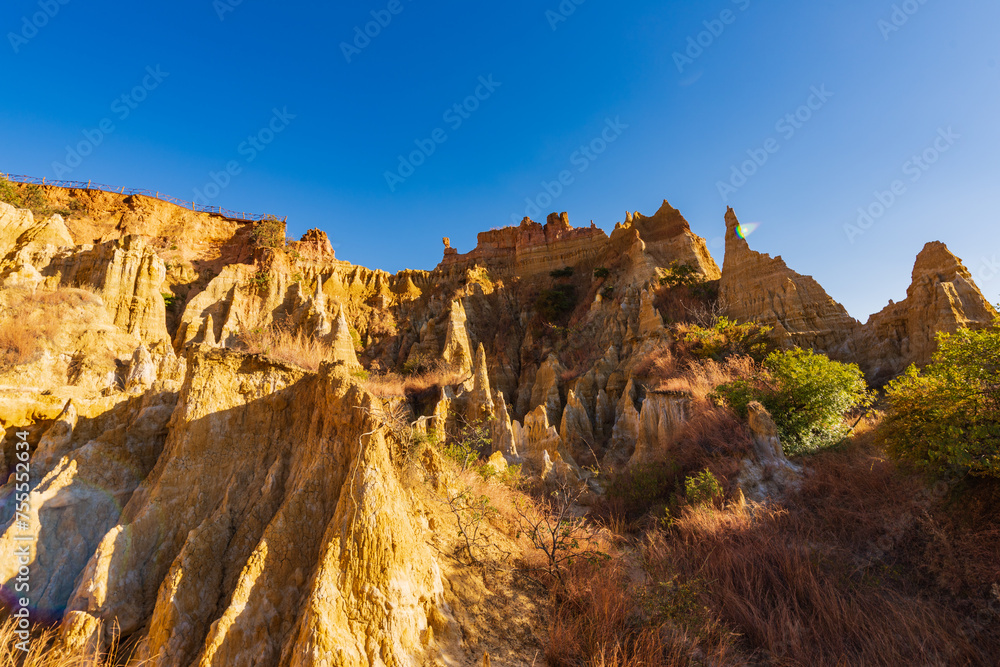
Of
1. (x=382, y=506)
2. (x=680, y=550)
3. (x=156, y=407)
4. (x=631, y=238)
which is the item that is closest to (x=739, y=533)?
(x=680, y=550)

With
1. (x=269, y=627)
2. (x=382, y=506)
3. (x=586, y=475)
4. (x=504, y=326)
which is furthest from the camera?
(x=504, y=326)

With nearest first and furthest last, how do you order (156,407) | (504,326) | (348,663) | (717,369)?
(348,663) → (156,407) → (717,369) → (504,326)

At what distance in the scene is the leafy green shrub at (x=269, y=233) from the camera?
116 ft

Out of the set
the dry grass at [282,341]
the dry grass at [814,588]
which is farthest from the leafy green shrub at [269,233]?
the dry grass at [814,588]

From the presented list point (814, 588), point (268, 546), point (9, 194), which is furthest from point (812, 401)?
point (9, 194)

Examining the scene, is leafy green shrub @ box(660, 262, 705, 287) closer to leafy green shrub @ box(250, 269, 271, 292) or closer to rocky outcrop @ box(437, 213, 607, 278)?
rocky outcrop @ box(437, 213, 607, 278)

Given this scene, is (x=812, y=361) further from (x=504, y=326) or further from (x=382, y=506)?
(x=504, y=326)

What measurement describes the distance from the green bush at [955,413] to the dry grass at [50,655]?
10445 mm

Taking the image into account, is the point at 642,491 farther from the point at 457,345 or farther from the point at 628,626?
the point at 457,345

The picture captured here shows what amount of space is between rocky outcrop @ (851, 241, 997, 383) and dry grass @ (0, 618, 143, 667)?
73.0 feet

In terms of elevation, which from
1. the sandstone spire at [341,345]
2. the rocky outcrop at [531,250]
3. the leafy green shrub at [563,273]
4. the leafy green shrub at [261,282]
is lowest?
the sandstone spire at [341,345]

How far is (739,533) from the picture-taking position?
6.97 m

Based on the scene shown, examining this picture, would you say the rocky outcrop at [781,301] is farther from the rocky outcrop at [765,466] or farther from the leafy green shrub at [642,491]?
the leafy green shrub at [642,491]

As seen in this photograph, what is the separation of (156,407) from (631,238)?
33.6 m
